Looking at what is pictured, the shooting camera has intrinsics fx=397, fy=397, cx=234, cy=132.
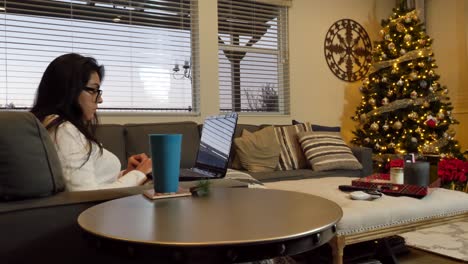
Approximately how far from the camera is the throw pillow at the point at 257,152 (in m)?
3.38

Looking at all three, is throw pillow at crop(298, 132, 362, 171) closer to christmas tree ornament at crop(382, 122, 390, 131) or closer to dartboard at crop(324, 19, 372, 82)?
christmas tree ornament at crop(382, 122, 390, 131)

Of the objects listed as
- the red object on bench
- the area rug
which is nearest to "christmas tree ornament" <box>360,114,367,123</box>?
the area rug

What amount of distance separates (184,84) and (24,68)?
1404 millimetres

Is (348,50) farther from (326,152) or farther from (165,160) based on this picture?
(165,160)

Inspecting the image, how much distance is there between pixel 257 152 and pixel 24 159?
243 cm

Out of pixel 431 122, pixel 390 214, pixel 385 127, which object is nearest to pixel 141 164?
pixel 390 214

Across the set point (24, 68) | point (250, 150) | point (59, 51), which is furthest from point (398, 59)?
point (24, 68)

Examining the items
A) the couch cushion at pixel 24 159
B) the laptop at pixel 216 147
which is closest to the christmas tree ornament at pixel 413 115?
the laptop at pixel 216 147

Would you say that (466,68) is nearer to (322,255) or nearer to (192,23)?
(192,23)

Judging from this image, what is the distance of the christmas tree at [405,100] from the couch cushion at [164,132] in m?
2.13

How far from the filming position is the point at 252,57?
14.3 feet

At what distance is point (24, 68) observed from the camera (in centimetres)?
326

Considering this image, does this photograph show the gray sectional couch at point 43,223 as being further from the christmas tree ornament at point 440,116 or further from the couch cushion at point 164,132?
the christmas tree ornament at point 440,116

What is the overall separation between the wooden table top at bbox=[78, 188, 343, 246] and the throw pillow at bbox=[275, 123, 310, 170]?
2396mm
